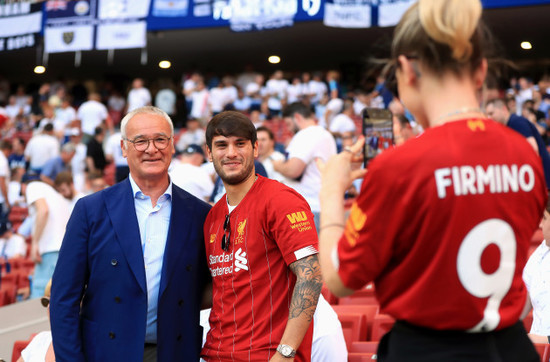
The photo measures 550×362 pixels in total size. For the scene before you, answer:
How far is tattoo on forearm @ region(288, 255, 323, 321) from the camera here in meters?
2.75

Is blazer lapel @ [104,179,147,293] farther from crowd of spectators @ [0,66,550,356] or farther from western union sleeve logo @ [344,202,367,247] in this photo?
crowd of spectators @ [0,66,550,356]

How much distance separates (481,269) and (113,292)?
1684mm

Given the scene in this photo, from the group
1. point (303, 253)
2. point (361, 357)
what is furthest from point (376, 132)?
point (361, 357)

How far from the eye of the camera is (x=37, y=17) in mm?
16031

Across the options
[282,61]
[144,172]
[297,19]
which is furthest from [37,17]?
[144,172]

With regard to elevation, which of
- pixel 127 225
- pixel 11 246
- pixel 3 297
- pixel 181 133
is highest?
pixel 181 133

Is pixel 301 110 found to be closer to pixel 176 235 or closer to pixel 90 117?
pixel 176 235

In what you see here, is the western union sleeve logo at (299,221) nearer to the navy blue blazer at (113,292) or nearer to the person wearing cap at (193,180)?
the navy blue blazer at (113,292)

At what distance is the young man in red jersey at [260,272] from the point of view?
2.77m

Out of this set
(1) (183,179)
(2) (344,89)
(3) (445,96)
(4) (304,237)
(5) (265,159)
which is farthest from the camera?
(2) (344,89)

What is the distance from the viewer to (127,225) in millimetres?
2932

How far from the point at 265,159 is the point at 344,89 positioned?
13.1m

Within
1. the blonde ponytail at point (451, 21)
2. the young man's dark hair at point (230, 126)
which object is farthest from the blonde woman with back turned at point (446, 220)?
the young man's dark hair at point (230, 126)

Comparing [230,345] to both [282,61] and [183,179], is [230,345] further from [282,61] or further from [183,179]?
[282,61]
